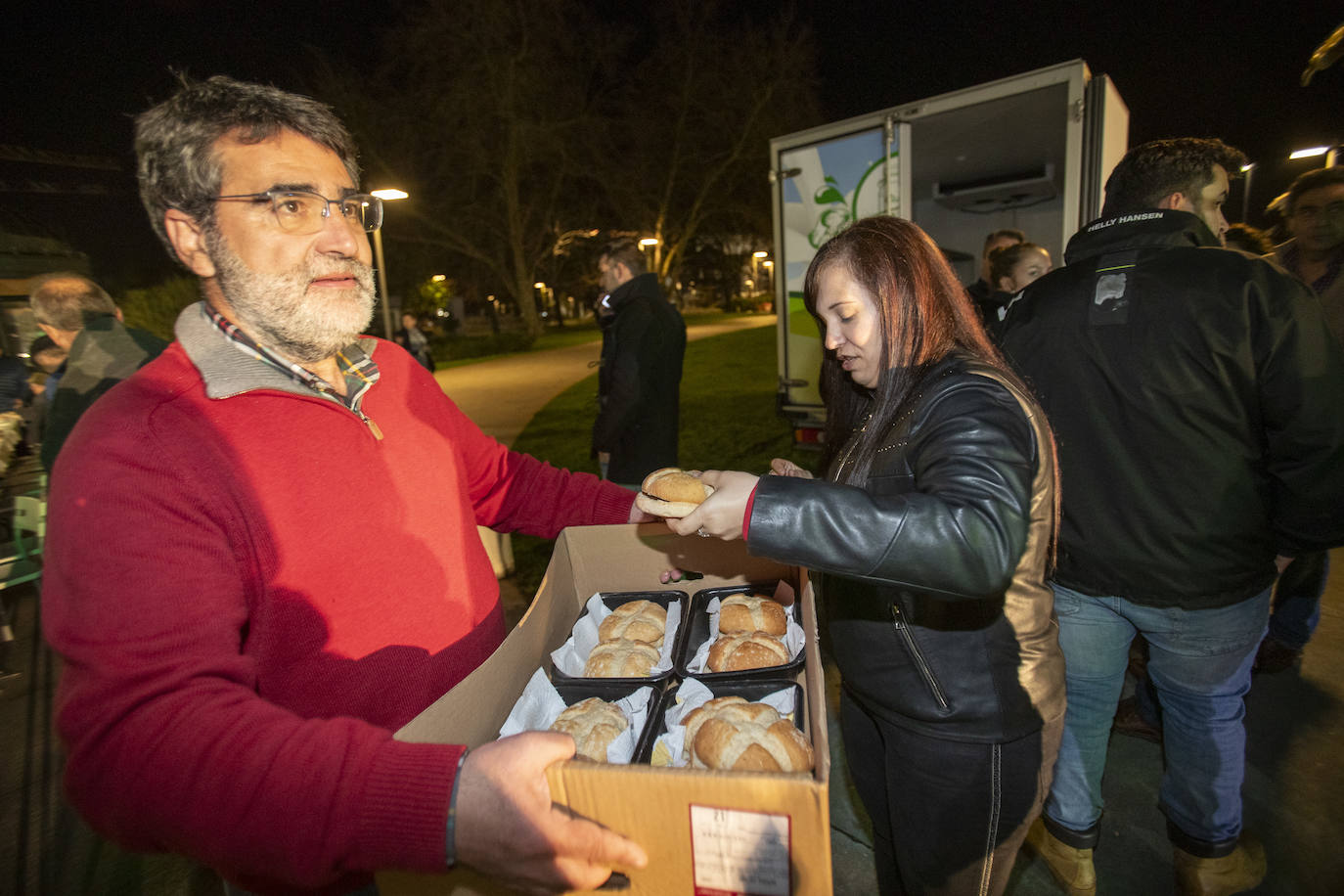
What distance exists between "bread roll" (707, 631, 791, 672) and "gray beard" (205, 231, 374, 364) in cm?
128

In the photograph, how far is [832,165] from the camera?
5379 millimetres

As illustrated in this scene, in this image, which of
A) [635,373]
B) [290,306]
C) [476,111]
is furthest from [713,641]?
[476,111]

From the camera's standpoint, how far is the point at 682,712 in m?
1.58

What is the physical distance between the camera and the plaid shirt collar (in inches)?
57.1

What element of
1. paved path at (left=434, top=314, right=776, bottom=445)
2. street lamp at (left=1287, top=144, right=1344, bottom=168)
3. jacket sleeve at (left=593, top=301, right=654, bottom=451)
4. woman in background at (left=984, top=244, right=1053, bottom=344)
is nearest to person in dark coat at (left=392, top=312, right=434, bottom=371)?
paved path at (left=434, top=314, right=776, bottom=445)

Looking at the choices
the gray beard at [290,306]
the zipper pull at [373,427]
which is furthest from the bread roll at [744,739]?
the gray beard at [290,306]

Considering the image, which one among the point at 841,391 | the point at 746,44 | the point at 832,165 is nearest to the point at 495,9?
the point at 746,44

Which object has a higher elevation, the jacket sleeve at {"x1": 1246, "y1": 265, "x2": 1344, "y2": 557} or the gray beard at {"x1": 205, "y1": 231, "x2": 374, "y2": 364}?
the gray beard at {"x1": 205, "y1": 231, "x2": 374, "y2": 364}

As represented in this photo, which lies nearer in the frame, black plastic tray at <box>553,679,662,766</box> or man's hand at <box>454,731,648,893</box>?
man's hand at <box>454,731,648,893</box>

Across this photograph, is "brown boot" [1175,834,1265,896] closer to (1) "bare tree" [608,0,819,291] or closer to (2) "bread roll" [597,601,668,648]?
(2) "bread roll" [597,601,668,648]

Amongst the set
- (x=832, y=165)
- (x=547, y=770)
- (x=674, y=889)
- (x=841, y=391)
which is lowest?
(x=674, y=889)

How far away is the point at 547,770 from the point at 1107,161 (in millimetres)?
5318

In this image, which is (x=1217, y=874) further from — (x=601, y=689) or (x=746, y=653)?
(x=601, y=689)

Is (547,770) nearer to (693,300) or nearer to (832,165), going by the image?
(832,165)
